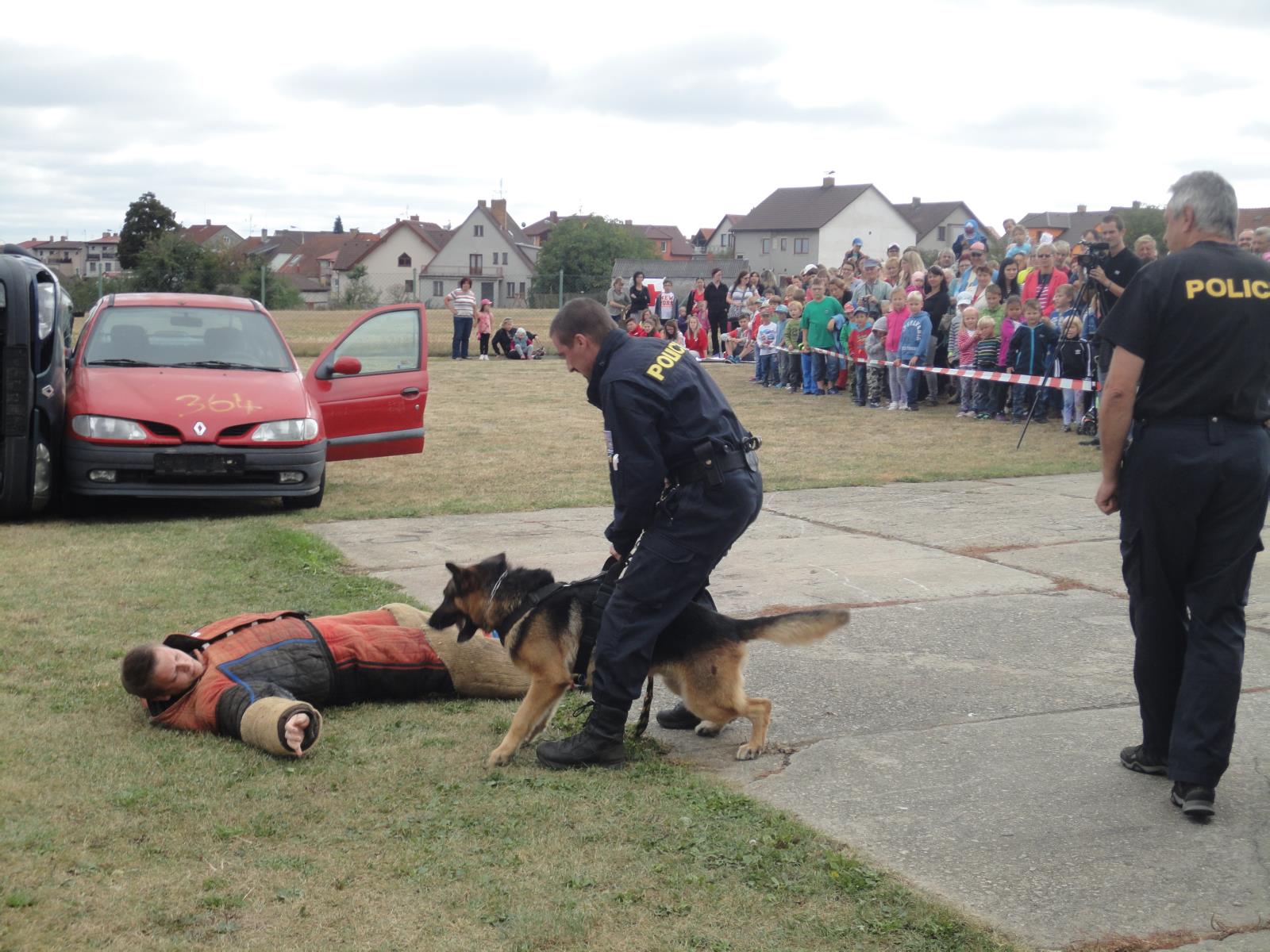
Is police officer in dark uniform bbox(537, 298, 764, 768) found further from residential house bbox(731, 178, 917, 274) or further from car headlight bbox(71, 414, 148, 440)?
residential house bbox(731, 178, 917, 274)

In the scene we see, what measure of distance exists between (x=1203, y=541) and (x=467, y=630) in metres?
2.80

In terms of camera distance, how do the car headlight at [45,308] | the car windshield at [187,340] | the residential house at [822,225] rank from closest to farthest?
1. the car headlight at [45,308]
2. the car windshield at [187,340]
3. the residential house at [822,225]

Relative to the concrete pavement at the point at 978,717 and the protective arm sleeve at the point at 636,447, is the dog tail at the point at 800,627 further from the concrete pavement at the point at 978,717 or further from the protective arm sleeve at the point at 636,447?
the protective arm sleeve at the point at 636,447

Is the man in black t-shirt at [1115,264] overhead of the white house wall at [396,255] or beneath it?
beneath

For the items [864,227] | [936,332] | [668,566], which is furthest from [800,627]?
[864,227]

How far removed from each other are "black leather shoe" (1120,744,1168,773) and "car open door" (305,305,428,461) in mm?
7750

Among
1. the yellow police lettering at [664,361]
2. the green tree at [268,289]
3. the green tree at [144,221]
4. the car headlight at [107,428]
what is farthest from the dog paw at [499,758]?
the green tree at [144,221]

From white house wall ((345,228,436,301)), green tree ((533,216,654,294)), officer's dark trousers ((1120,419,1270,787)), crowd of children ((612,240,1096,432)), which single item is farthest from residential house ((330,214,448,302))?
officer's dark trousers ((1120,419,1270,787))

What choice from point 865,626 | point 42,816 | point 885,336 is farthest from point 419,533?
point 885,336

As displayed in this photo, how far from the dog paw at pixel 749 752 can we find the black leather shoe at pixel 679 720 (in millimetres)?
426

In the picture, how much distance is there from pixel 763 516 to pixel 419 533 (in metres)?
2.77

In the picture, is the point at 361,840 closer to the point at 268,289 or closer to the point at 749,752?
the point at 749,752

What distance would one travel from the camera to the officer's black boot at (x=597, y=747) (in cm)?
481

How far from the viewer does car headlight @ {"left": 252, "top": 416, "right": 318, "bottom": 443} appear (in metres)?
10.2
